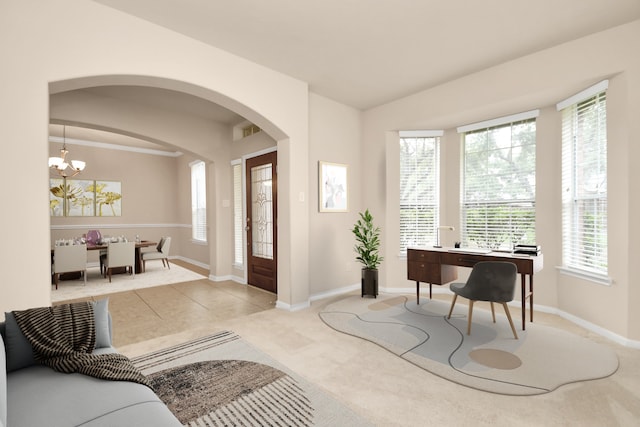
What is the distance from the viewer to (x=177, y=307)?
4.29 metres

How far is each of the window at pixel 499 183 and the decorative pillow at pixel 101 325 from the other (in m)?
4.56

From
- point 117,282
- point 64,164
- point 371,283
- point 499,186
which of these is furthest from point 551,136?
point 64,164

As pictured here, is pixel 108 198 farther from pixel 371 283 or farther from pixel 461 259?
pixel 461 259

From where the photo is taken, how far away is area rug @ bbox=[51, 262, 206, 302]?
202 inches

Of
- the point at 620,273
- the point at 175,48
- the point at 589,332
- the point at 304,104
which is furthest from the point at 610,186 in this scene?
the point at 175,48

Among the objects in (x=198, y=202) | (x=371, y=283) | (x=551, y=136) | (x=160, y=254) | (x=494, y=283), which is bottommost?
(x=371, y=283)

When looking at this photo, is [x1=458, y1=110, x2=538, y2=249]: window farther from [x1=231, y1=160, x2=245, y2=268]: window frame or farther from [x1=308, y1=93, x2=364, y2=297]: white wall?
[x1=231, y1=160, x2=245, y2=268]: window frame

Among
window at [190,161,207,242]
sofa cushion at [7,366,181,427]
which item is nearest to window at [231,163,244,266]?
window at [190,161,207,242]

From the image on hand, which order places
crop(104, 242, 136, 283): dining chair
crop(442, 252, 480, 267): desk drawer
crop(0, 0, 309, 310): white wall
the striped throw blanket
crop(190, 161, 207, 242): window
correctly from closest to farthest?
the striped throw blanket
crop(0, 0, 309, 310): white wall
crop(442, 252, 480, 267): desk drawer
crop(104, 242, 136, 283): dining chair
crop(190, 161, 207, 242): window

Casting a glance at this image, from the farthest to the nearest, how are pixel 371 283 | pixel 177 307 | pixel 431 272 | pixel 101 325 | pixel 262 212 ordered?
pixel 262 212 < pixel 371 283 < pixel 177 307 < pixel 431 272 < pixel 101 325

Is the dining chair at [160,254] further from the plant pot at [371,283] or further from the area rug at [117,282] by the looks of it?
the plant pot at [371,283]

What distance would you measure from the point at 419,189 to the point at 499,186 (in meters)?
1.13

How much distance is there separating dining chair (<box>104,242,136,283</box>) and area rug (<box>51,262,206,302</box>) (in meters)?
0.27

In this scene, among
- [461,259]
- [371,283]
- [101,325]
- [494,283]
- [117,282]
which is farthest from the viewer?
[117,282]
